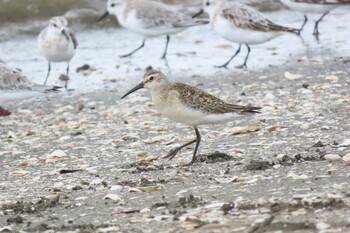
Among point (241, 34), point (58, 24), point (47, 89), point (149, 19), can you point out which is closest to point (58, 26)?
point (58, 24)

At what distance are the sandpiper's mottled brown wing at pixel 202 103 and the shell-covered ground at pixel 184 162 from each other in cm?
40

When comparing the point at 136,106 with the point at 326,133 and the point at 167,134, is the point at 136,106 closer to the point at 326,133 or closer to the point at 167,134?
the point at 167,134

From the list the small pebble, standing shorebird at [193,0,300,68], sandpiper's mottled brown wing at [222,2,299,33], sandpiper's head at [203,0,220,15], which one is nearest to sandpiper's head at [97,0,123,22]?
sandpiper's head at [203,0,220,15]

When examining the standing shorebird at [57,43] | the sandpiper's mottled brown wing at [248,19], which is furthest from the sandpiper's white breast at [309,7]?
the standing shorebird at [57,43]

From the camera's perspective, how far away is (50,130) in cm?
971

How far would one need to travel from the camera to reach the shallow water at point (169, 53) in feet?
41.0

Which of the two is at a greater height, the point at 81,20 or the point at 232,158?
the point at 232,158

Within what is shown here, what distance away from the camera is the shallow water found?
41.0 ft

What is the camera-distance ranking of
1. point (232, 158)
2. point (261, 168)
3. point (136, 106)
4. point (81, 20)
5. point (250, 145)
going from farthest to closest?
1. point (81, 20)
2. point (136, 106)
3. point (250, 145)
4. point (232, 158)
5. point (261, 168)

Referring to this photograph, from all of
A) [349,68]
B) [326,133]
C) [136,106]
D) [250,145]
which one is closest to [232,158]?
[250,145]

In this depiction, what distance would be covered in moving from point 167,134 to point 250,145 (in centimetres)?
126

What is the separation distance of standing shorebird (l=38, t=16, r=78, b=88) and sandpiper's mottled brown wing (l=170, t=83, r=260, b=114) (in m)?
5.45

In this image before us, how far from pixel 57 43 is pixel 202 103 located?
18.9 ft

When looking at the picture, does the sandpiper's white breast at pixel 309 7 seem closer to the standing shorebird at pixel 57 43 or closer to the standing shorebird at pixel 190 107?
the standing shorebird at pixel 57 43
